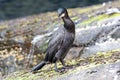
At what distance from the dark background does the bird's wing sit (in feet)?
60.2

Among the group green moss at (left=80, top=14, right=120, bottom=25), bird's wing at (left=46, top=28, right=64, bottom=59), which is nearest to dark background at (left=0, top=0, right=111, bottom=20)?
green moss at (left=80, top=14, right=120, bottom=25)

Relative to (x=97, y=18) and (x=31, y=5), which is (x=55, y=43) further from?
(x=31, y=5)

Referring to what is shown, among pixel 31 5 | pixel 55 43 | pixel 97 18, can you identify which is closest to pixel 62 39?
pixel 55 43

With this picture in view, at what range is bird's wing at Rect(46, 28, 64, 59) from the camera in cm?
1084

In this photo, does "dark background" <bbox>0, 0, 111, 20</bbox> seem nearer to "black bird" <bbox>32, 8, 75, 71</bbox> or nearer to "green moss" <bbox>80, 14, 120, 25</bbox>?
"green moss" <bbox>80, 14, 120, 25</bbox>

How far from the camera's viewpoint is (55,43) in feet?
35.8

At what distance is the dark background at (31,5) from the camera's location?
29.8 m

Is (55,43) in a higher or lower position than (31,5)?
higher

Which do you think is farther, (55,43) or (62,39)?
(55,43)

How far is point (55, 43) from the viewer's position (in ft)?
35.8

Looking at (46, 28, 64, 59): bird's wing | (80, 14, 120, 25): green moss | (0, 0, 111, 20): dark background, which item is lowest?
(0, 0, 111, 20): dark background

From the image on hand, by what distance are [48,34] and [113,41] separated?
10.8 ft

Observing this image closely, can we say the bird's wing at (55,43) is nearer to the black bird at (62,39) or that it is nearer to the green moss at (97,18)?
the black bird at (62,39)

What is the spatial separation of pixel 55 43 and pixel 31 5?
803 inches
